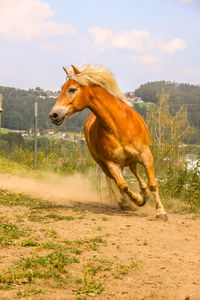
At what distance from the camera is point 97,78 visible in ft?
19.6

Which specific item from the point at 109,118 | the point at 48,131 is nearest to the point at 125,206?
the point at 109,118

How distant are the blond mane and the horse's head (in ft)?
0.17

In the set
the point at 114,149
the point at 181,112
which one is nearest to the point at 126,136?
the point at 114,149

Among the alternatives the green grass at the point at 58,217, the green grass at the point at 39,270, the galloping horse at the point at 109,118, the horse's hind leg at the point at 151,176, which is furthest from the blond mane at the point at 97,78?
the green grass at the point at 39,270

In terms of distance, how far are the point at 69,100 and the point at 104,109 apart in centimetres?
58

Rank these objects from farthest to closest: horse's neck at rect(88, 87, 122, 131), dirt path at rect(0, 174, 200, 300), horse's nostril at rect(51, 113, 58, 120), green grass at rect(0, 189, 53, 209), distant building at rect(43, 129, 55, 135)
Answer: distant building at rect(43, 129, 55, 135)
green grass at rect(0, 189, 53, 209)
horse's neck at rect(88, 87, 122, 131)
horse's nostril at rect(51, 113, 58, 120)
dirt path at rect(0, 174, 200, 300)

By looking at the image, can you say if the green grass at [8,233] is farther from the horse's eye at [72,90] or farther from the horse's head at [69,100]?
the horse's eye at [72,90]

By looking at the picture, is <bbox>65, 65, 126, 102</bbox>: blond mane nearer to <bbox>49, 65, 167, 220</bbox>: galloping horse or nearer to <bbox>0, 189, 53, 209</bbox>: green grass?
<bbox>49, 65, 167, 220</bbox>: galloping horse

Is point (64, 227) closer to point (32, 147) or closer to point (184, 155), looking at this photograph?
point (184, 155)

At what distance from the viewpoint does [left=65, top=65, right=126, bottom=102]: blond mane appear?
19.2ft

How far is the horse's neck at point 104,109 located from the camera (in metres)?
5.96

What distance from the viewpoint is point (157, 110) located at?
11.1 m

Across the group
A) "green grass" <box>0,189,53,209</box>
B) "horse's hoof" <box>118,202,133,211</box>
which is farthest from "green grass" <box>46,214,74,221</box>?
"horse's hoof" <box>118,202,133,211</box>

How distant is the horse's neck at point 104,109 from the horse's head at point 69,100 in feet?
0.59
